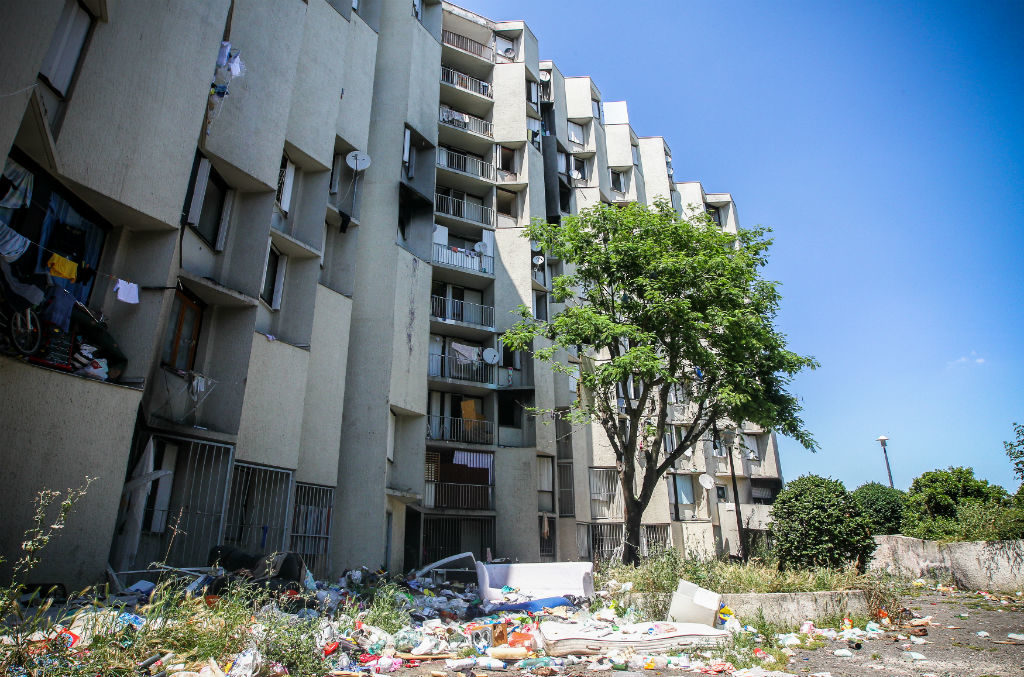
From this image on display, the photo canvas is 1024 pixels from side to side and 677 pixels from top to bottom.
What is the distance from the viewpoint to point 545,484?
2616cm

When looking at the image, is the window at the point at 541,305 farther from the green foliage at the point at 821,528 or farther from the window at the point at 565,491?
the green foliage at the point at 821,528

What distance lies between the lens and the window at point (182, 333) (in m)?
11.5

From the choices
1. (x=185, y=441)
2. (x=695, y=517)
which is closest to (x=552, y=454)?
(x=695, y=517)

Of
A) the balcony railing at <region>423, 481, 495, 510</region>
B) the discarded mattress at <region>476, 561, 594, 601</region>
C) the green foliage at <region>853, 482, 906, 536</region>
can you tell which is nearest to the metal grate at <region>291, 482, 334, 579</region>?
the discarded mattress at <region>476, 561, 594, 601</region>

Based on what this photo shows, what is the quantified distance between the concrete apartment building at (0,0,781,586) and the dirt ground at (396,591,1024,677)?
5821 millimetres

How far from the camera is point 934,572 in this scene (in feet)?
58.4

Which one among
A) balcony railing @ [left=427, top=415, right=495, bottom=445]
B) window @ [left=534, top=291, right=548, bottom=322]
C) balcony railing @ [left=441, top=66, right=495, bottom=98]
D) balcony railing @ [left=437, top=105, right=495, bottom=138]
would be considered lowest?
balcony railing @ [left=427, top=415, right=495, bottom=445]

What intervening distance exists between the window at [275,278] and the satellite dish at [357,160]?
4182mm

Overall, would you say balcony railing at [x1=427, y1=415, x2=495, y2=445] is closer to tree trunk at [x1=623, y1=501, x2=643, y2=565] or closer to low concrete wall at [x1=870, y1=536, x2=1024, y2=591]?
tree trunk at [x1=623, y1=501, x2=643, y2=565]

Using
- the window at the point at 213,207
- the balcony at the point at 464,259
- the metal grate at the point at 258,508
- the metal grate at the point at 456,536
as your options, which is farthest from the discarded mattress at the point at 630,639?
the balcony at the point at 464,259

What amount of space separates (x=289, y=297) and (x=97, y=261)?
570 cm

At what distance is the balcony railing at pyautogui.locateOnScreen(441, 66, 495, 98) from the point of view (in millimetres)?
30188

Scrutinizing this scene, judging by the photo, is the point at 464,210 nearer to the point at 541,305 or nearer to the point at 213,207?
the point at 541,305

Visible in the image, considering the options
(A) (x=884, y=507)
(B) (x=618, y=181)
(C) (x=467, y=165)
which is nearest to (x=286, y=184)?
(C) (x=467, y=165)
